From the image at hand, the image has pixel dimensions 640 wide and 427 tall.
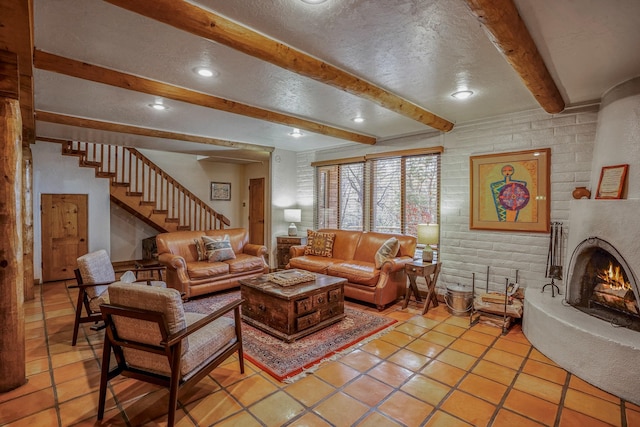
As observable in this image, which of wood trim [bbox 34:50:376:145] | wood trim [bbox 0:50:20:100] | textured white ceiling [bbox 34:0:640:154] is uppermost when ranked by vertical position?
textured white ceiling [bbox 34:0:640:154]

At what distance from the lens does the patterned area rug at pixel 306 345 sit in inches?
98.6

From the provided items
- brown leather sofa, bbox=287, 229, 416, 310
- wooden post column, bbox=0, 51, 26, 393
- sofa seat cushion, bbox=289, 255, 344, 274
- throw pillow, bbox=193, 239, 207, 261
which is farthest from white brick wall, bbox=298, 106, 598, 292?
wooden post column, bbox=0, 51, 26, 393

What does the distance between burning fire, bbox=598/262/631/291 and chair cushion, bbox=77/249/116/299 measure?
458cm

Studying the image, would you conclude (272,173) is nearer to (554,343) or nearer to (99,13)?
(99,13)

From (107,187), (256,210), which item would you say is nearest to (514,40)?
(107,187)

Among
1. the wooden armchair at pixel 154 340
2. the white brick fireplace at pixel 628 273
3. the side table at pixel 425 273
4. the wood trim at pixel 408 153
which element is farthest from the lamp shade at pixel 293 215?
the wooden armchair at pixel 154 340

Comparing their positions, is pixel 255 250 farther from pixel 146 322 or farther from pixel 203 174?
pixel 203 174

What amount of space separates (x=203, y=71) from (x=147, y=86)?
599 mm

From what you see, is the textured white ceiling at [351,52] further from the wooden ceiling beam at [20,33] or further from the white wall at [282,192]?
the white wall at [282,192]

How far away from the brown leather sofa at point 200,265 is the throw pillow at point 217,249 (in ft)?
0.27

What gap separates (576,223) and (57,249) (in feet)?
24.6

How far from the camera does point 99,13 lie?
71.1 inches

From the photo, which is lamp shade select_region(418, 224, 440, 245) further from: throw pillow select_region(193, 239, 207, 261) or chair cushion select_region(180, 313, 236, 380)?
throw pillow select_region(193, 239, 207, 261)

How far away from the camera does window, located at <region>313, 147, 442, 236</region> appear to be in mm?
4684
